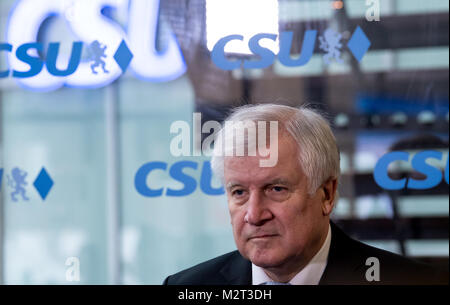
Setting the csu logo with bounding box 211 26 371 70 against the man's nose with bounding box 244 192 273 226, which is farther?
the csu logo with bounding box 211 26 371 70

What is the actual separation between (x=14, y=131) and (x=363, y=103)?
52.5 inches

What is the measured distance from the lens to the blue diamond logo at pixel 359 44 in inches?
93.5

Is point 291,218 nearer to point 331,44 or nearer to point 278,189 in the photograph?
point 278,189

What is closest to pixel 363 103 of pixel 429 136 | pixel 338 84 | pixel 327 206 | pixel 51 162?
pixel 338 84

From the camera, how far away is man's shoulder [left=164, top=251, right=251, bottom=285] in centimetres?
232

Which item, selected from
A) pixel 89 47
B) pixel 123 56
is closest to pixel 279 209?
pixel 123 56

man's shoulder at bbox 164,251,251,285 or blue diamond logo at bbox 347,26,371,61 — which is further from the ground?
blue diamond logo at bbox 347,26,371,61

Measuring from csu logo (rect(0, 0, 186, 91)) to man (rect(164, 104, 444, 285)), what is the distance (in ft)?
1.26

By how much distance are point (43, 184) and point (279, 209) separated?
932mm

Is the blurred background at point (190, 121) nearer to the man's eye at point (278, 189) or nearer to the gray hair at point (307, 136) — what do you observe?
the gray hair at point (307, 136)

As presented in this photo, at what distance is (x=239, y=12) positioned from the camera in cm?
238

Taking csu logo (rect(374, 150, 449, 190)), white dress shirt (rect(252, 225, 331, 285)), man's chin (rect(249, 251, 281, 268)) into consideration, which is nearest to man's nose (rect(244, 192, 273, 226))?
man's chin (rect(249, 251, 281, 268))

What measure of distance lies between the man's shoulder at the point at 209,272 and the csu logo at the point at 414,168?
0.59m

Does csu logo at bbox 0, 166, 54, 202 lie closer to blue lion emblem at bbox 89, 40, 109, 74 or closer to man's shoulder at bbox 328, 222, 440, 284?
blue lion emblem at bbox 89, 40, 109, 74
